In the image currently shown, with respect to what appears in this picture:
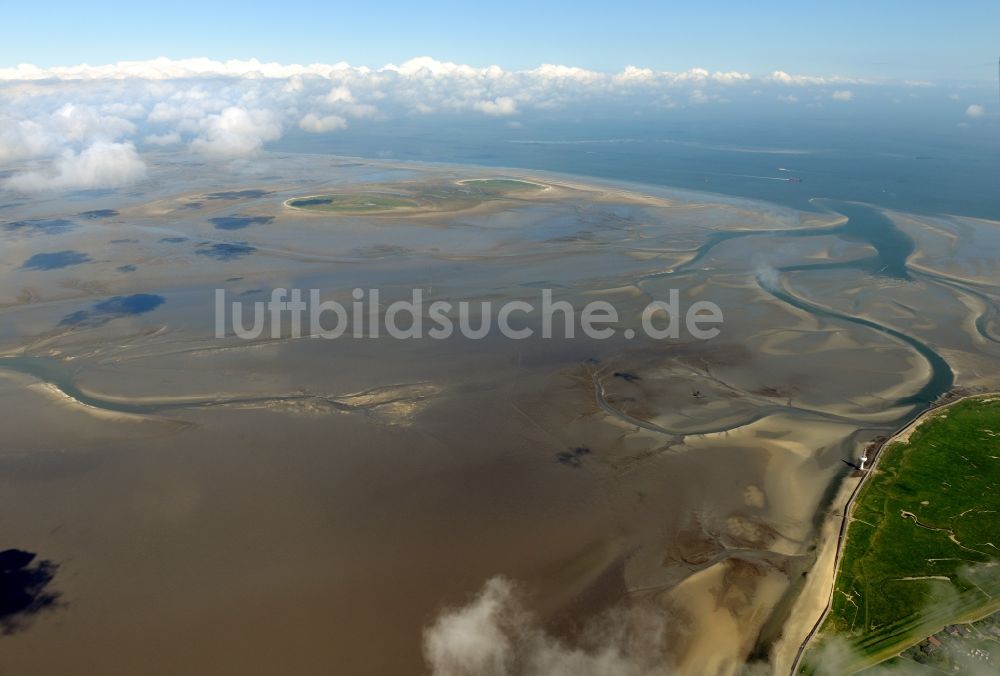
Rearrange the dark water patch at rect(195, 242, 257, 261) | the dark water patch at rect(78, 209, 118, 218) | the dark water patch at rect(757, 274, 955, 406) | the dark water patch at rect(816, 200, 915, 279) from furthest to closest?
Result: the dark water patch at rect(78, 209, 118, 218) < the dark water patch at rect(195, 242, 257, 261) < the dark water patch at rect(816, 200, 915, 279) < the dark water patch at rect(757, 274, 955, 406)

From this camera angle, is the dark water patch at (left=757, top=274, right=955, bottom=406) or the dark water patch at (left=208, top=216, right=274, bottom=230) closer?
the dark water patch at (left=757, top=274, right=955, bottom=406)

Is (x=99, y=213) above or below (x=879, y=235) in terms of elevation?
below

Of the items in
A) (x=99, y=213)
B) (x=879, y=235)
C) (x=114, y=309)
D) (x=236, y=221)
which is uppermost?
(x=879, y=235)

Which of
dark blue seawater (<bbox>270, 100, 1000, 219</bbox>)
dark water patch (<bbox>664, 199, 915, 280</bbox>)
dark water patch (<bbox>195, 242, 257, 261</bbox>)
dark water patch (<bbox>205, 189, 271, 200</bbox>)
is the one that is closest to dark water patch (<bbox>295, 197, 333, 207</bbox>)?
dark water patch (<bbox>205, 189, 271, 200</bbox>)

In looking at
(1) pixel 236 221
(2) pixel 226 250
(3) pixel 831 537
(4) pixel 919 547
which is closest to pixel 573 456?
(3) pixel 831 537

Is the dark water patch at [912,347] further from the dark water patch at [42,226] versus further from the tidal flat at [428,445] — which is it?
the dark water patch at [42,226]

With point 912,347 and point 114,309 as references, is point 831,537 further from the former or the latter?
point 114,309

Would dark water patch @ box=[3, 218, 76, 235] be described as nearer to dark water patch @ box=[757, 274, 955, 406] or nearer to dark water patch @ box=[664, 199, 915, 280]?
dark water patch @ box=[664, 199, 915, 280]
